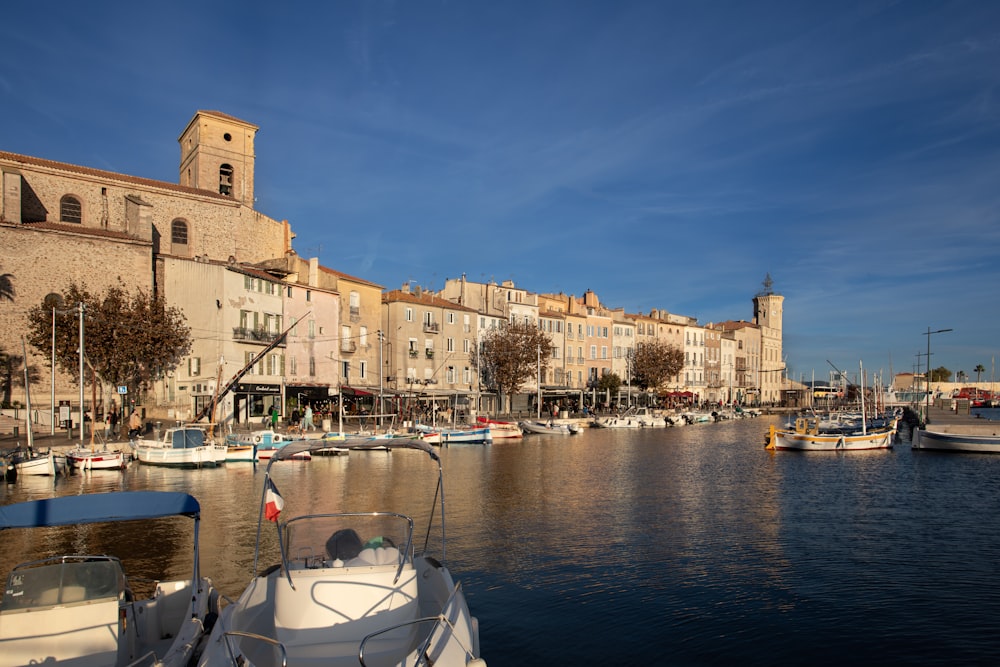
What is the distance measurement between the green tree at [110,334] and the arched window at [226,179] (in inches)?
955

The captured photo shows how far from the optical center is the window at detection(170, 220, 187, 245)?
60.4 m

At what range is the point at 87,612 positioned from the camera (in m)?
9.34

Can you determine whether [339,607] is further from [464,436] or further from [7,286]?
[7,286]

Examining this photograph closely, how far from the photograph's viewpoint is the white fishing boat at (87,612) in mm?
8961

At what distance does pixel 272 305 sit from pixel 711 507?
38.6 meters

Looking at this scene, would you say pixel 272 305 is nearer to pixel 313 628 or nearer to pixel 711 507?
pixel 711 507

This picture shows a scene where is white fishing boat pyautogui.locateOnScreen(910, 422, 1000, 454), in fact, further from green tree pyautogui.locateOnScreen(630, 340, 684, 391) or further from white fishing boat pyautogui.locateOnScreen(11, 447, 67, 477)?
white fishing boat pyautogui.locateOnScreen(11, 447, 67, 477)

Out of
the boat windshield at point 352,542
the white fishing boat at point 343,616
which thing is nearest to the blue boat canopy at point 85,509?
the boat windshield at point 352,542

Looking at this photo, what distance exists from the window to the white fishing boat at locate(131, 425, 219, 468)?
90.8ft

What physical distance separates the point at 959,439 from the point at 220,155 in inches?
2478

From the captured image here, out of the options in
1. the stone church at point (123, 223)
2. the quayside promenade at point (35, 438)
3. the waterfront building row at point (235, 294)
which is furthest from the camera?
the waterfront building row at point (235, 294)

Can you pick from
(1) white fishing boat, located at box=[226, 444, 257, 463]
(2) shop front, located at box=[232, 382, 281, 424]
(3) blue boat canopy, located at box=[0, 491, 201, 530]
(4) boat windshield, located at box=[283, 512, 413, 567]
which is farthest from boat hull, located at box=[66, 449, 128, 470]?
(4) boat windshield, located at box=[283, 512, 413, 567]

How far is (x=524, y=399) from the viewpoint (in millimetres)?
82875

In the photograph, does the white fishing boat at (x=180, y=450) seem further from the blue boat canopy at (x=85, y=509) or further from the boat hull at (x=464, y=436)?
the blue boat canopy at (x=85, y=509)
